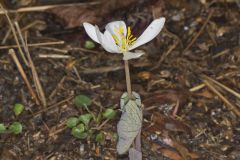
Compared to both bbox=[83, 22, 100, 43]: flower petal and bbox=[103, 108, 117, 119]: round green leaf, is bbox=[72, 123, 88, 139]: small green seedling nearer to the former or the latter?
bbox=[103, 108, 117, 119]: round green leaf

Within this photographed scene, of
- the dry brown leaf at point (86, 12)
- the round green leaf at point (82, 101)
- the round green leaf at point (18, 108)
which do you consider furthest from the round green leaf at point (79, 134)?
the dry brown leaf at point (86, 12)

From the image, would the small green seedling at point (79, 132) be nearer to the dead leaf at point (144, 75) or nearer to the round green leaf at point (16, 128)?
the round green leaf at point (16, 128)

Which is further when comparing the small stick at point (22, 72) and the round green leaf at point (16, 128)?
the small stick at point (22, 72)

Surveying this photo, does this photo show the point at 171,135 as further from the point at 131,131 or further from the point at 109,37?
the point at 109,37

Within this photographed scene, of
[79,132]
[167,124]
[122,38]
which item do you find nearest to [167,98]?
[167,124]

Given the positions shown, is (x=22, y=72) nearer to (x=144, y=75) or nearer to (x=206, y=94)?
(x=144, y=75)

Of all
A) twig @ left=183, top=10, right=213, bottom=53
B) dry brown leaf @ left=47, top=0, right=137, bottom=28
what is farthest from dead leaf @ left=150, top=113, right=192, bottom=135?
dry brown leaf @ left=47, top=0, right=137, bottom=28

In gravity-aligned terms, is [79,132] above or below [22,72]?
below

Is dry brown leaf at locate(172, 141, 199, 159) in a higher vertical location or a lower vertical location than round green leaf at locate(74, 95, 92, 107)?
lower

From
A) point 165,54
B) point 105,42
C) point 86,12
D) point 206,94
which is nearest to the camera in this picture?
point 105,42
